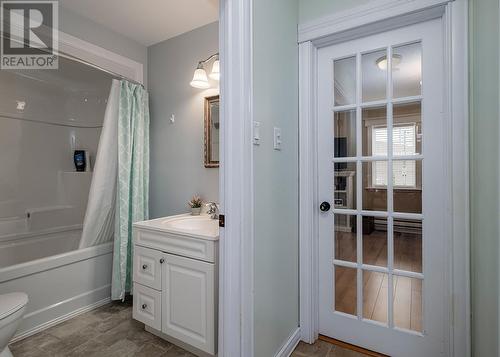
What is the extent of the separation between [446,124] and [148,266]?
6.62 feet

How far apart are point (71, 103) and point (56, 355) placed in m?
2.36

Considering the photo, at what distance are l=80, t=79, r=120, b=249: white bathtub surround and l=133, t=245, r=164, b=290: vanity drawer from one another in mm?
687

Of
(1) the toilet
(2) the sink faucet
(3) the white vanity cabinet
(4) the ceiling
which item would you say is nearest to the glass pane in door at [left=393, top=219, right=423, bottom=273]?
(3) the white vanity cabinet

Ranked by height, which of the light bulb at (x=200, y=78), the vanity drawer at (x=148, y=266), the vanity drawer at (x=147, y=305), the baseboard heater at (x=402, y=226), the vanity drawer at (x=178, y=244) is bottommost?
the vanity drawer at (x=147, y=305)

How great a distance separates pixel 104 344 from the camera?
1728mm

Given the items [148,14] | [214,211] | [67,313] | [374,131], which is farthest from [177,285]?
[148,14]

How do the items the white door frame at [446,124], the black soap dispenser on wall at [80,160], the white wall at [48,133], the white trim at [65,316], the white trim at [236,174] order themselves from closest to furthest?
1. the white trim at [236,174]
2. the white door frame at [446,124]
3. the white trim at [65,316]
4. the white wall at [48,133]
5. the black soap dispenser on wall at [80,160]

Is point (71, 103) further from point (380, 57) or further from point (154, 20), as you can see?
point (380, 57)

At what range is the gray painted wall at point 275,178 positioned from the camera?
133cm

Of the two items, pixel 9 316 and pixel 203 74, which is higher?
pixel 203 74

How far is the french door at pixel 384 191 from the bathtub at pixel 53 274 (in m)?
1.89

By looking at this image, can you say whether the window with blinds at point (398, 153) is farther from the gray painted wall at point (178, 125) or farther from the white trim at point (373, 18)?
the gray painted wall at point (178, 125)

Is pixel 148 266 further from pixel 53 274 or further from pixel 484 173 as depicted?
pixel 484 173

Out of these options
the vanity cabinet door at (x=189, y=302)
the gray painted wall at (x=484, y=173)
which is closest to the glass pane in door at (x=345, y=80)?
A: the gray painted wall at (x=484, y=173)
